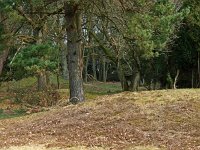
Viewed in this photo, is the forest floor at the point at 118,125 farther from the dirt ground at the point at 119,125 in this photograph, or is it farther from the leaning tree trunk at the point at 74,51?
the leaning tree trunk at the point at 74,51

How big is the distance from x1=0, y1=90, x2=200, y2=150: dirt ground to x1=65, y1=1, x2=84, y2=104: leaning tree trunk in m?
2.55

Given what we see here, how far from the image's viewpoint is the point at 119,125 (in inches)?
481

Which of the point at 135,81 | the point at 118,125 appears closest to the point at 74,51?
the point at 118,125

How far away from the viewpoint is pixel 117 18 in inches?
671

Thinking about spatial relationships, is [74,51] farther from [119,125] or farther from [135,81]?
[135,81]

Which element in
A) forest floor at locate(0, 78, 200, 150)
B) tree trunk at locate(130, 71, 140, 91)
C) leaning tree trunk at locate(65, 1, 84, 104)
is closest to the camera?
forest floor at locate(0, 78, 200, 150)

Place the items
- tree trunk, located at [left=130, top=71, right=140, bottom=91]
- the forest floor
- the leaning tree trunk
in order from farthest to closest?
1. tree trunk, located at [left=130, top=71, right=140, bottom=91]
2. the leaning tree trunk
3. the forest floor

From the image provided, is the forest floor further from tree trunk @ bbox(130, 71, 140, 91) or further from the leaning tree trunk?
tree trunk @ bbox(130, 71, 140, 91)

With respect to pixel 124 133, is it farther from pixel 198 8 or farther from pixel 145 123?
pixel 198 8

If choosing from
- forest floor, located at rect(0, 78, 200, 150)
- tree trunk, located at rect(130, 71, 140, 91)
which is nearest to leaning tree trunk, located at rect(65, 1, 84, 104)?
forest floor, located at rect(0, 78, 200, 150)

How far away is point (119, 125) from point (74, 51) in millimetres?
6229

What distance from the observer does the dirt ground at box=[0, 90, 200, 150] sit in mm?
10484

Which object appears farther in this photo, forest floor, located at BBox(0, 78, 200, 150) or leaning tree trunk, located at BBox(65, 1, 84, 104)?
leaning tree trunk, located at BBox(65, 1, 84, 104)

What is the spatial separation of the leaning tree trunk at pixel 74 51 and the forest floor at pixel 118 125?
2.46 metres
